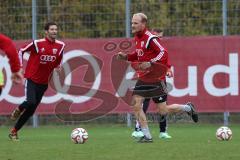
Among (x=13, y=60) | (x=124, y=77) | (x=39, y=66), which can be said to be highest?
(x=13, y=60)


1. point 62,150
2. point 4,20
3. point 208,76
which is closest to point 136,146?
point 62,150

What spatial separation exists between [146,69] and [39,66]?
2690 millimetres

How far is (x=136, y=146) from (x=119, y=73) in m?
8.03

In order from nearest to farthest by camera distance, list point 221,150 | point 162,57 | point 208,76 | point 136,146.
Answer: point 221,150 → point 136,146 → point 162,57 → point 208,76

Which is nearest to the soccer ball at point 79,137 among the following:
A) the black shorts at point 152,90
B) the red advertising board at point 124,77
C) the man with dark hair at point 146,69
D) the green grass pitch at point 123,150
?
the green grass pitch at point 123,150

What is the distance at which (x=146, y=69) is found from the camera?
14.3 metres

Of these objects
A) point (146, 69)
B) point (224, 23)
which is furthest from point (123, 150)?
point (224, 23)

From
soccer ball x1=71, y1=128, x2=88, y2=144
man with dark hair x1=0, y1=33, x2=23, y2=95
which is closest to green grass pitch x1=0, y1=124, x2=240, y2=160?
soccer ball x1=71, y1=128, x2=88, y2=144

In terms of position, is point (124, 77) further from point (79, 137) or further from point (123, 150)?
point (123, 150)

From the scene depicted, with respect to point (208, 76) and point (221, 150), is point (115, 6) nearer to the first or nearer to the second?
point (208, 76)

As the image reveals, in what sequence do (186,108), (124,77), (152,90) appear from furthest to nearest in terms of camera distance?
(124,77), (186,108), (152,90)

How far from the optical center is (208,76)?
2048cm

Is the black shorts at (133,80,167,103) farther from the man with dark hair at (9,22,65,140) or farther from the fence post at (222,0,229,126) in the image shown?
the fence post at (222,0,229,126)

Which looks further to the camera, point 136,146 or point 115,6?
point 115,6
